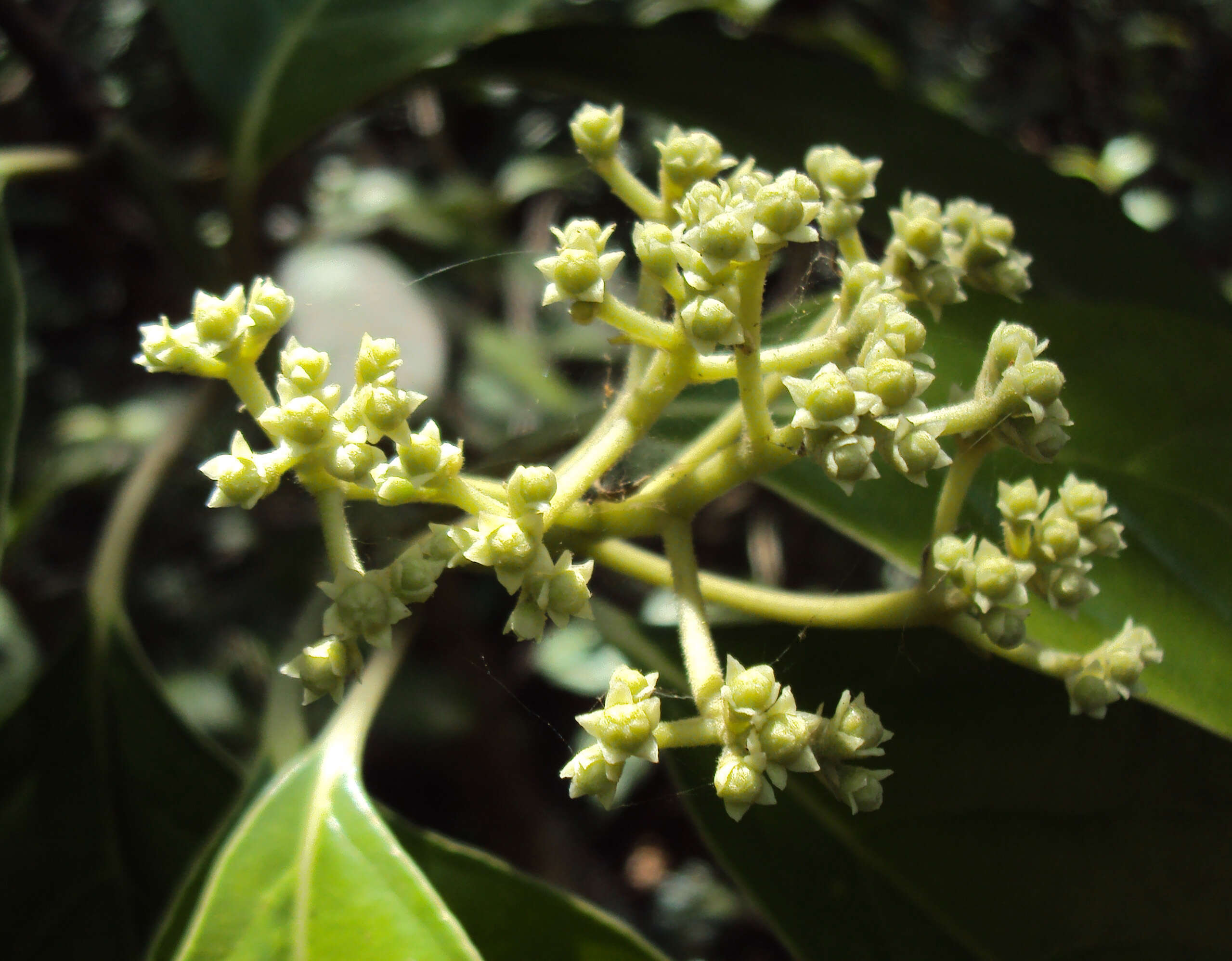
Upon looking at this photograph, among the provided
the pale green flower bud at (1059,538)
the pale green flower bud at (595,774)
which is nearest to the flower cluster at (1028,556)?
the pale green flower bud at (1059,538)

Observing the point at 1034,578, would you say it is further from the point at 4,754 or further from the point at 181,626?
the point at 181,626

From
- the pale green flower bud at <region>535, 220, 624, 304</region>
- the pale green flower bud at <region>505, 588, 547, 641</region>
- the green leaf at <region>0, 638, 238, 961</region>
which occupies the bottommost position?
the green leaf at <region>0, 638, 238, 961</region>

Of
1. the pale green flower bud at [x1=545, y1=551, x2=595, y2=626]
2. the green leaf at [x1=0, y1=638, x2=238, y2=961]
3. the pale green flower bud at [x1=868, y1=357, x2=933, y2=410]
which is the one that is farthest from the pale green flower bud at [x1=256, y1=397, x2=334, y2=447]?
the green leaf at [x1=0, y1=638, x2=238, y2=961]

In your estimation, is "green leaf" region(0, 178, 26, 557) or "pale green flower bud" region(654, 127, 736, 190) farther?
"green leaf" region(0, 178, 26, 557)

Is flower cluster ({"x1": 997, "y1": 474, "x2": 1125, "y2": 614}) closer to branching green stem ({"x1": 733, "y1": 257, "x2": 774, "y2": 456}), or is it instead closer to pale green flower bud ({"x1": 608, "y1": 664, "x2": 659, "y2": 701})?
branching green stem ({"x1": 733, "y1": 257, "x2": 774, "y2": 456})

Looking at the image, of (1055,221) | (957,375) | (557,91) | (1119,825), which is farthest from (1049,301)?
(557,91)

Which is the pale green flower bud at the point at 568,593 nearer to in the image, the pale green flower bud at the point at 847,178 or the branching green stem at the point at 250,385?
the branching green stem at the point at 250,385

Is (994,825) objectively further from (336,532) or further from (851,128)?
(851,128)

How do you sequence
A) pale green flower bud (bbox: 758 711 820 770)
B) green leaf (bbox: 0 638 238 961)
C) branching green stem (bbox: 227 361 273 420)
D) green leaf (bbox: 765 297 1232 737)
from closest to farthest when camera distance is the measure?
pale green flower bud (bbox: 758 711 820 770)
branching green stem (bbox: 227 361 273 420)
green leaf (bbox: 765 297 1232 737)
green leaf (bbox: 0 638 238 961)
